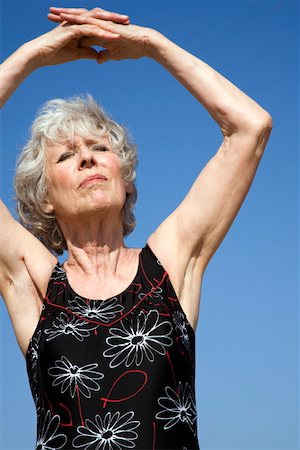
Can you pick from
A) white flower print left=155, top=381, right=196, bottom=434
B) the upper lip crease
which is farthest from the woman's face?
white flower print left=155, top=381, right=196, bottom=434

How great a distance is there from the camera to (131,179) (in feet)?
17.6

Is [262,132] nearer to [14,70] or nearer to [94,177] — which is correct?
[94,177]

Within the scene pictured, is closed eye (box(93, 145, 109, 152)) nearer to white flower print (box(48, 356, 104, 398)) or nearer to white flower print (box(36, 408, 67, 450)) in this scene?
white flower print (box(48, 356, 104, 398))

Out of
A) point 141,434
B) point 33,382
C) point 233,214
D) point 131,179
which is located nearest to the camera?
point 141,434

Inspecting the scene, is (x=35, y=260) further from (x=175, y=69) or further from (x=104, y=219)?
Result: (x=175, y=69)

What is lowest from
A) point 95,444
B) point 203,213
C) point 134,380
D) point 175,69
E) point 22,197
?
point 95,444

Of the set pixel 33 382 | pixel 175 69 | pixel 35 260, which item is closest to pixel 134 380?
pixel 33 382

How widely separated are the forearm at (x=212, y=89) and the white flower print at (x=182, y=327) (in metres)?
1.20

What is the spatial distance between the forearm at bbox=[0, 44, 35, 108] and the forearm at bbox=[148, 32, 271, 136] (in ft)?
2.67

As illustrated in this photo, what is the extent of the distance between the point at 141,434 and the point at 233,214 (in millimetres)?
1503

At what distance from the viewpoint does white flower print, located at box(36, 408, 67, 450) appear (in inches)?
172

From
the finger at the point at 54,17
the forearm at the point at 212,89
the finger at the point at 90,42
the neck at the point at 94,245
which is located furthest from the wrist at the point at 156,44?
Result: the neck at the point at 94,245

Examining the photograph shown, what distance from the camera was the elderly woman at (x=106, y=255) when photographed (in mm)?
4379

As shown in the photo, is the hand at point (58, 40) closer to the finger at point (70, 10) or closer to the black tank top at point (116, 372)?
the finger at point (70, 10)
